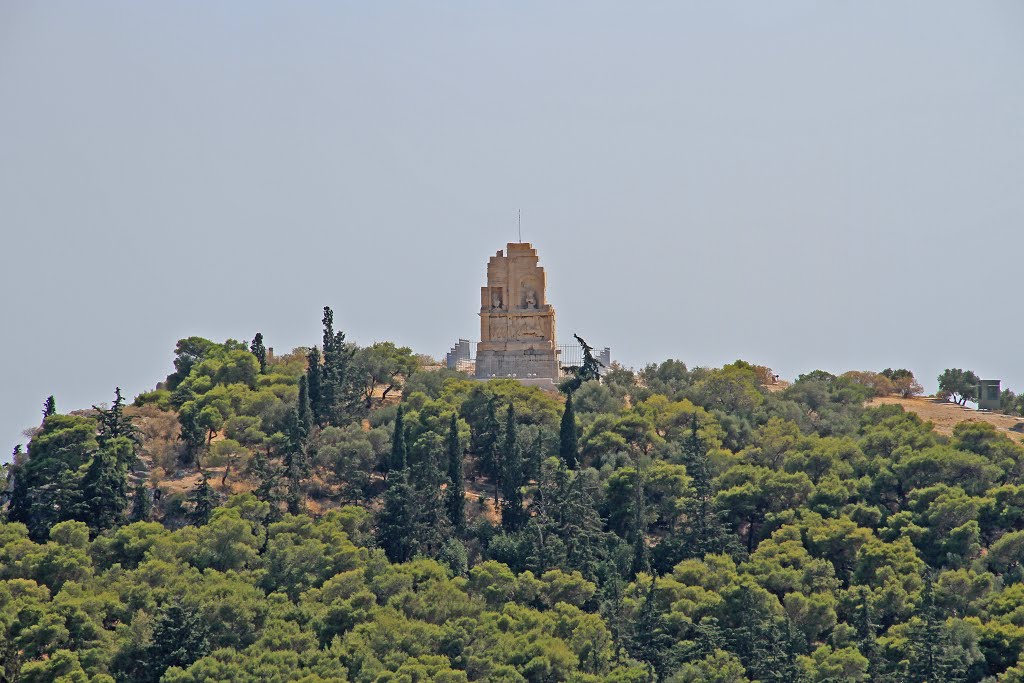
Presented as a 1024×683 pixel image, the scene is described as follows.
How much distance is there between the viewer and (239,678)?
8894cm

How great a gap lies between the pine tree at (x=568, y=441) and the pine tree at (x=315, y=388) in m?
8.27

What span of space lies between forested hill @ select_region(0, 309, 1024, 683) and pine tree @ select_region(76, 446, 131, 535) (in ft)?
0.29

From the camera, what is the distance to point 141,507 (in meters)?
98.8

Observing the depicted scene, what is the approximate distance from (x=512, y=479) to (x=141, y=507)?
1185cm

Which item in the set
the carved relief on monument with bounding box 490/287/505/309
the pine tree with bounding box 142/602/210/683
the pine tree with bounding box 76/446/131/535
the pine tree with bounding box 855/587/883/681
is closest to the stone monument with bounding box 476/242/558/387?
the carved relief on monument with bounding box 490/287/505/309

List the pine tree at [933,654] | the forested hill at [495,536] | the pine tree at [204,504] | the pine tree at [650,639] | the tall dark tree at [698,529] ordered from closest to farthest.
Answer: the pine tree at [933,654] → the forested hill at [495,536] → the pine tree at [650,639] → the pine tree at [204,504] → the tall dark tree at [698,529]

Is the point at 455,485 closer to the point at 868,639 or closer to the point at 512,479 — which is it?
the point at 512,479

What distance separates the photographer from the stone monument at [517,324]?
4451 inches

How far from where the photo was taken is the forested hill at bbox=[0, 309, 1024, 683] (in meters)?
90.9

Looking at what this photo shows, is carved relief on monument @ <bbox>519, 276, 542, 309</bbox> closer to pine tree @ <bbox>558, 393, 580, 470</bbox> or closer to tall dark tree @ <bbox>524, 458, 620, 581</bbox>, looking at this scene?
pine tree @ <bbox>558, 393, 580, 470</bbox>

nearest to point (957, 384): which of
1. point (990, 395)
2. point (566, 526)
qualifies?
point (990, 395)

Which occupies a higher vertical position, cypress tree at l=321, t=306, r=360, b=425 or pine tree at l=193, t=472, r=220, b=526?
cypress tree at l=321, t=306, r=360, b=425

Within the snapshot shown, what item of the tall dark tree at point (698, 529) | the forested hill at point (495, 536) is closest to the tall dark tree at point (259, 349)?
the forested hill at point (495, 536)

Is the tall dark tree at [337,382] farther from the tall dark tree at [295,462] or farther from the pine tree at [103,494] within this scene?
the pine tree at [103,494]
